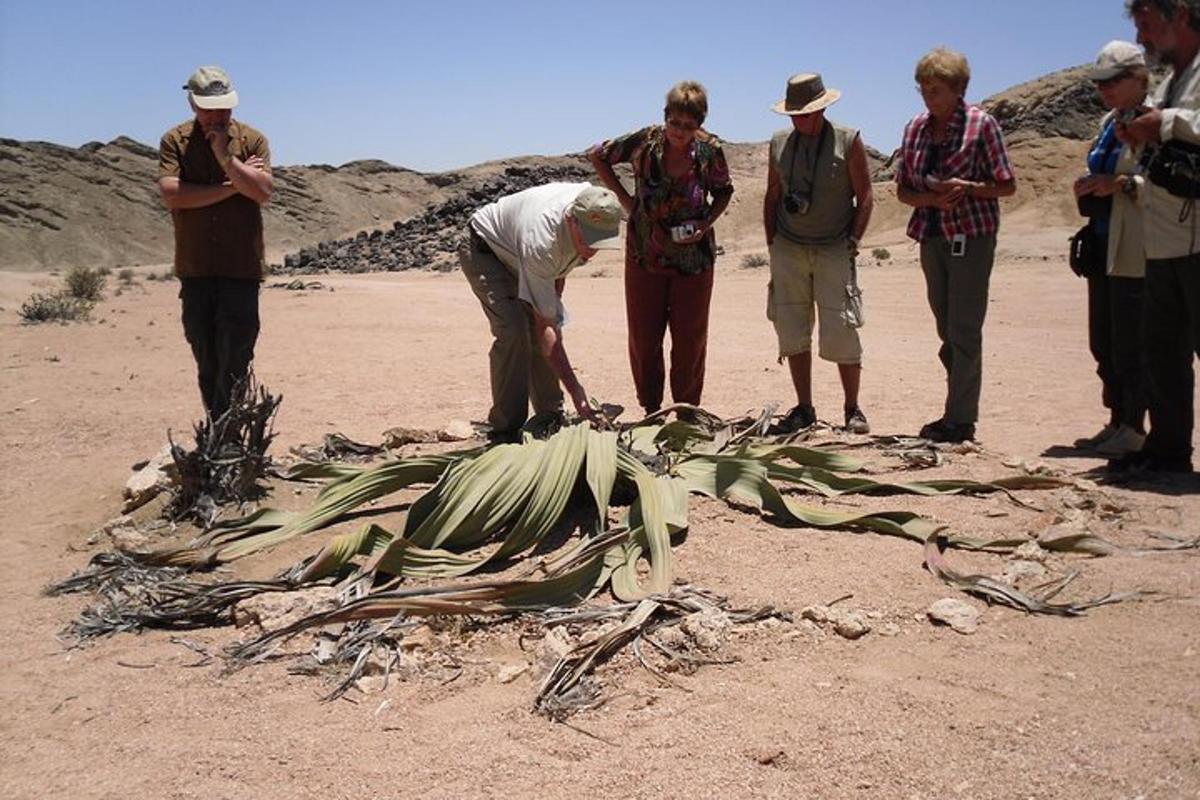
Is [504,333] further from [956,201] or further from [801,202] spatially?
[956,201]

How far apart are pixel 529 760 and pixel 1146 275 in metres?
3.29

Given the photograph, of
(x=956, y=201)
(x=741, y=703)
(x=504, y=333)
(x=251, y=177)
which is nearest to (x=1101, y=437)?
(x=956, y=201)

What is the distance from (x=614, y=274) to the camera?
21.0m

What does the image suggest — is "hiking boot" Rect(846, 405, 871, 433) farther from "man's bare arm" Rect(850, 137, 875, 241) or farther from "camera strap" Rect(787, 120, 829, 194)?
"camera strap" Rect(787, 120, 829, 194)

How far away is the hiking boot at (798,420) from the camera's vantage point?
5332 mm

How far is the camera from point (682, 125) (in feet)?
16.0

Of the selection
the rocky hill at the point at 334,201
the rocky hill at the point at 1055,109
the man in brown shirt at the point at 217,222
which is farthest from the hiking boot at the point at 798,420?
the rocky hill at the point at 1055,109

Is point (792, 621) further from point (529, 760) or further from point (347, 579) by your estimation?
point (347, 579)

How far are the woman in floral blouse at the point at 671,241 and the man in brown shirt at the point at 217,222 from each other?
156 centimetres

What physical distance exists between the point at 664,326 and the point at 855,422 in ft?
3.26

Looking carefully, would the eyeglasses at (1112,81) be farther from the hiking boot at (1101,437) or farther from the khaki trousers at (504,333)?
the khaki trousers at (504,333)

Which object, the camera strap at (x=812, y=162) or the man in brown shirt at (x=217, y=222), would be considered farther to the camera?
the camera strap at (x=812, y=162)

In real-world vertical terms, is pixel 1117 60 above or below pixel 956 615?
above

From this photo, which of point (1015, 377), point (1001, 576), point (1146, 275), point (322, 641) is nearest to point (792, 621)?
point (1001, 576)
